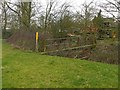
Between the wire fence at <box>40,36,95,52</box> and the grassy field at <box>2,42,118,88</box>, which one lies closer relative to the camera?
the grassy field at <box>2,42,118,88</box>

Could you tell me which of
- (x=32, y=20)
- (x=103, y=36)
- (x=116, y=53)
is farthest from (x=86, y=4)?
(x=116, y=53)

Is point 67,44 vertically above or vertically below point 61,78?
above

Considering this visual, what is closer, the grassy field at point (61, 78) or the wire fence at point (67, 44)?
the grassy field at point (61, 78)

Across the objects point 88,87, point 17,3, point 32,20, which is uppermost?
point 17,3

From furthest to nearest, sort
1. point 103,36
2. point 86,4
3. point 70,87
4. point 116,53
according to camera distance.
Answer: point 86,4 < point 103,36 < point 116,53 < point 70,87

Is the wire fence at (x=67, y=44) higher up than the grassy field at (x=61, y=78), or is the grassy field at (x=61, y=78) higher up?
the wire fence at (x=67, y=44)

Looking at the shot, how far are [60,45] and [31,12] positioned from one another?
1346 cm

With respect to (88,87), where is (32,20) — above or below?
above

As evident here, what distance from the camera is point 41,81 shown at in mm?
6531

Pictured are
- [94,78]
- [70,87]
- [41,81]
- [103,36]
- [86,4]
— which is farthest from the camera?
[86,4]

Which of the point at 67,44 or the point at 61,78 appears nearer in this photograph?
the point at 61,78

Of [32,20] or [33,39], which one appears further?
[32,20]

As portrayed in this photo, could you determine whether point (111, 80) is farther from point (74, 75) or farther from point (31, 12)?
point (31, 12)

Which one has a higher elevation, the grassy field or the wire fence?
the wire fence
